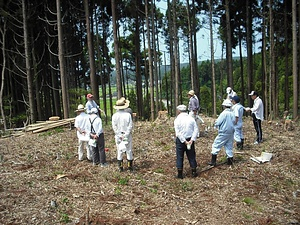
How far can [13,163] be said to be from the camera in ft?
28.0

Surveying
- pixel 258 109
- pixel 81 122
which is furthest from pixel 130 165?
pixel 258 109

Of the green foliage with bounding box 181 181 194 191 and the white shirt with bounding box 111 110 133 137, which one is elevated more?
the white shirt with bounding box 111 110 133 137

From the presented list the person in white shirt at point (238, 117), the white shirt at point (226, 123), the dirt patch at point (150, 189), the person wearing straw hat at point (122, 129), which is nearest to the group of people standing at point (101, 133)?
the person wearing straw hat at point (122, 129)

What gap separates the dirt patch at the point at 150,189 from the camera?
5070mm

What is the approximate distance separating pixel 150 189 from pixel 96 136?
7.66ft

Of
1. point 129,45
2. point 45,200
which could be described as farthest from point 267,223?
point 129,45

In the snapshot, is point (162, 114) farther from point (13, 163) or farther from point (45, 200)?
point (45, 200)

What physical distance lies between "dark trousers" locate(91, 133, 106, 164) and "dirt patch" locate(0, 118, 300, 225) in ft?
1.17

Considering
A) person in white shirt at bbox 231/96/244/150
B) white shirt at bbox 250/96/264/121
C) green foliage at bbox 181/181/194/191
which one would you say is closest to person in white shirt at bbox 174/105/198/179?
green foliage at bbox 181/181/194/191

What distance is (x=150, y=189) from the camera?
6.41 metres

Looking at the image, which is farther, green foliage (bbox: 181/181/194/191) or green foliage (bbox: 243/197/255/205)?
green foliage (bbox: 181/181/194/191)

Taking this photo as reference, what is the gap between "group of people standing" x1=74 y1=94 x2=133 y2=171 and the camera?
24.1ft

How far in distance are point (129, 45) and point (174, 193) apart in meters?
25.7

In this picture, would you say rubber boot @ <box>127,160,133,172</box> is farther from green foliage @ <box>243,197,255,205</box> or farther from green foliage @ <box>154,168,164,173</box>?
green foliage @ <box>243,197,255,205</box>
